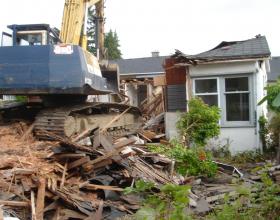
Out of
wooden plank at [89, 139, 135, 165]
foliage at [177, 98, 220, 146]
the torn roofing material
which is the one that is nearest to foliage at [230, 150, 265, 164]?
foliage at [177, 98, 220, 146]

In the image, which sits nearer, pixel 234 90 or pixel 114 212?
pixel 114 212

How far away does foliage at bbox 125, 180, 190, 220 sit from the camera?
420 cm

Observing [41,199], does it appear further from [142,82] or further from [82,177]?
[142,82]

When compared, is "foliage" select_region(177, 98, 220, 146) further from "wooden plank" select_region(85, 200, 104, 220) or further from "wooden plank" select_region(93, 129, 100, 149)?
"wooden plank" select_region(85, 200, 104, 220)

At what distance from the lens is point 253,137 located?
14.6m

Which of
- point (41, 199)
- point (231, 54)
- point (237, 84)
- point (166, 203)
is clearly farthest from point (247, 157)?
point (166, 203)

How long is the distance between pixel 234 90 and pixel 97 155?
270 inches

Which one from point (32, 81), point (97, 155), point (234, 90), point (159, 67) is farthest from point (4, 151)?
point (159, 67)

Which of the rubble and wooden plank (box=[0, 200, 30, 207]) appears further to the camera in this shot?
the rubble

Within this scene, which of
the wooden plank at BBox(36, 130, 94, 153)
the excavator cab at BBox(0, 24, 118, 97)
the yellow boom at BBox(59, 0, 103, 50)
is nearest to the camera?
the wooden plank at BBox(36, 130, 94, 153)

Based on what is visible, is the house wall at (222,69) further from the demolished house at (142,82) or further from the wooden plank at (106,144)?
the wooden plank at (106,144)

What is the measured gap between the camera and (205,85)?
601 inches

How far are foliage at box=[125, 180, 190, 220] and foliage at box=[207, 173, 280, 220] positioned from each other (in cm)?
117

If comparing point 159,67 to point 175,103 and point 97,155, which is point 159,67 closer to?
point 175,103
